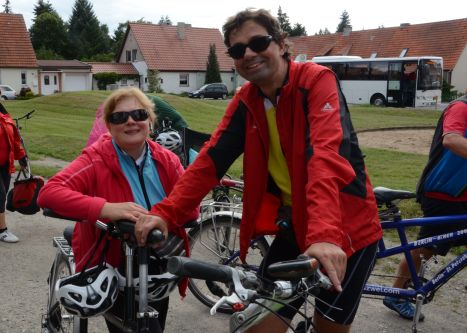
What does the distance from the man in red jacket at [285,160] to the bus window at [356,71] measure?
116ft

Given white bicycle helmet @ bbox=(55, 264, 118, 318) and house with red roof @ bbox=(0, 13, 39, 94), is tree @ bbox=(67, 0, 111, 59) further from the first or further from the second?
white bicycle helmet @ bbox=(55, 264, 118, 318)

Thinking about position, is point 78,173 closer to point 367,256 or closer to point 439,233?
point 367,256

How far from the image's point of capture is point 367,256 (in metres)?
2.46

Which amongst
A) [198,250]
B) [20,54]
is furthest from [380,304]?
[20,54]

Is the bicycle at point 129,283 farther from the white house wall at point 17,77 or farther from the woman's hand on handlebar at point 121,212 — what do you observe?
the white house wall at point 17,77

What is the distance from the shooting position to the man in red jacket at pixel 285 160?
7.29 ft

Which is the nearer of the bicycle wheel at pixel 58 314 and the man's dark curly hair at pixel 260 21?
the man's dark curly hair at pixel 260 21

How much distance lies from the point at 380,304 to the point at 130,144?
8.80 ft

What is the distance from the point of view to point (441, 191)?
13.6 feet

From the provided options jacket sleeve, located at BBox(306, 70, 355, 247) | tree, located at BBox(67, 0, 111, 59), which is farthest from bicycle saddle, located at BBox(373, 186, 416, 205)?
tree, located at BBox(67, 0, 111, 59)

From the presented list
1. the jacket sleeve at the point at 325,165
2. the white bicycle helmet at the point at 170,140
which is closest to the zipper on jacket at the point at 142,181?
the jacket sleeve at the point at 325,165

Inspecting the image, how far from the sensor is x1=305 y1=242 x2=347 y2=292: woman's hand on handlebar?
1.73m

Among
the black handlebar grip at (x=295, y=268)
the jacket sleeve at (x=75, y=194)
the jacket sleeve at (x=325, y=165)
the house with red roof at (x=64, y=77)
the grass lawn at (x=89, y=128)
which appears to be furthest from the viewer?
the house with red roof at (x=64, y=77)

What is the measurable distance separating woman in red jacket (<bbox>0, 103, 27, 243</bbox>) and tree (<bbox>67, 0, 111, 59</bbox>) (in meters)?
76.7
